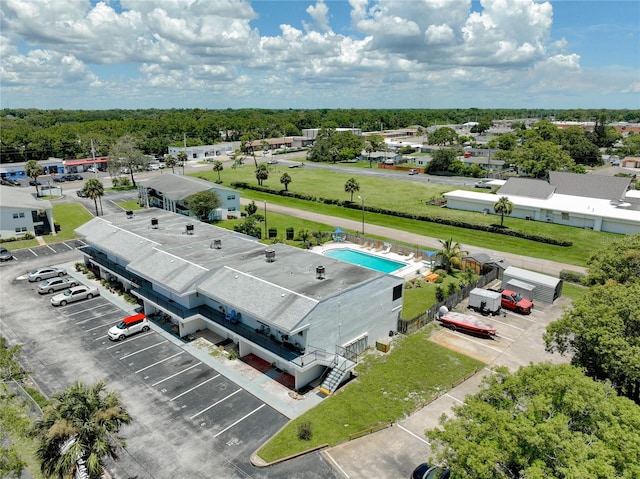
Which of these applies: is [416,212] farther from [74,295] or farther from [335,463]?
[335,463]

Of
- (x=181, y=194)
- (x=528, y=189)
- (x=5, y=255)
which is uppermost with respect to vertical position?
(x=528, y=189)

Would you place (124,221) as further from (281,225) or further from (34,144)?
(34,144)

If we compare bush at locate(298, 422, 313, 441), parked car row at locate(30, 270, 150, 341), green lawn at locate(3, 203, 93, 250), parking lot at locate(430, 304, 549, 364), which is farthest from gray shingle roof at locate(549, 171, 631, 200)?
green lawn at locate(3, 203, 93, 250)

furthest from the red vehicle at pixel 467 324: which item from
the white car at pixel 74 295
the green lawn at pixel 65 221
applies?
the green lawn at pixel 65 221

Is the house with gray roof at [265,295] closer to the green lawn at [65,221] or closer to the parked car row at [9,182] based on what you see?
the green lawn at [65,221]

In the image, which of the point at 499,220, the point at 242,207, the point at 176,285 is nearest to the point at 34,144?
the point at 242,207

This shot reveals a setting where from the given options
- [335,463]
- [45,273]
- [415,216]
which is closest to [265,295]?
[335,463]
